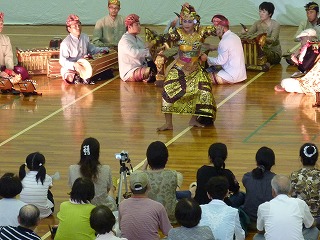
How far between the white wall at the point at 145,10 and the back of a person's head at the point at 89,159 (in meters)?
10.2

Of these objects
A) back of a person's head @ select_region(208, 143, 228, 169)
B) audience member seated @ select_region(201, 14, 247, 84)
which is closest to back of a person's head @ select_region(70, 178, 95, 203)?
back of a person's head @ select_region(208, 143, 228, 169)

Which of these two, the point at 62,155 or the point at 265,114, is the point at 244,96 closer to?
the point at 265,114

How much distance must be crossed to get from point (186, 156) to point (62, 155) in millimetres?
1202

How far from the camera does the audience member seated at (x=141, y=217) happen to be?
6.64 metres

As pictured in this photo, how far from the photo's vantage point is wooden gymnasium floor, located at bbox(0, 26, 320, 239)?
9.27 meters

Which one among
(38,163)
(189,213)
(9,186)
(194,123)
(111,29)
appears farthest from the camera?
(111,29)

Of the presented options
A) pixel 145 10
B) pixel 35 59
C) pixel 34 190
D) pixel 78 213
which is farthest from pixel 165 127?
pixel 145 10

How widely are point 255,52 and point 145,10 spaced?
4.88 metres

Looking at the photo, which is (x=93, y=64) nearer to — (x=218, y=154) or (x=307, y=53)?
(x=307, y=53)

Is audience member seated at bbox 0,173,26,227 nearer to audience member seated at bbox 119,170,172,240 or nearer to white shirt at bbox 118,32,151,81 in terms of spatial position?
audience member seated at bbox 119,170,172,240

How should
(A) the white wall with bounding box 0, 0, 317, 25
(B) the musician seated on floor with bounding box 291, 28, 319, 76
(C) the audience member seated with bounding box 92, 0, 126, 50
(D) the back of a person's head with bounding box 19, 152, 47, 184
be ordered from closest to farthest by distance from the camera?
(D) the back of a person's head with bounding box 19, 152, 47, 184
(B) the musician seated on floor with bounding box 291, 28, 319, 76
(C) the audience member seated with bounding box 92, 0, 126, 50
(A) the white wall with bounding box 0, 0, 317, 25

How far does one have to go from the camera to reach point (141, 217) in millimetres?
6648

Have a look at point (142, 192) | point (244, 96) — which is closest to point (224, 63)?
point (244, 96)

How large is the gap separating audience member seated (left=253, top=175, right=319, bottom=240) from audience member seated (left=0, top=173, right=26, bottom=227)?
5.47ft
